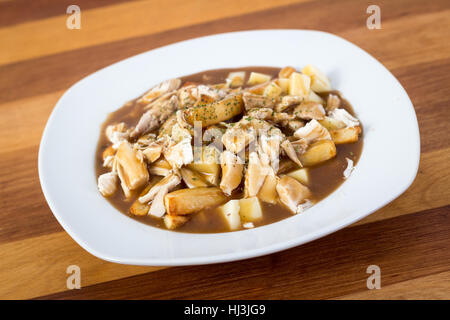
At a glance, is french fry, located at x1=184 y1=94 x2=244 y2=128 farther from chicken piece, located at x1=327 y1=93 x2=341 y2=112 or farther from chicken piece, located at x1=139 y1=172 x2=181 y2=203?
chicken piece, located at x1=327 y1=93 x2=341 y2=112

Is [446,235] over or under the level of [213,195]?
under

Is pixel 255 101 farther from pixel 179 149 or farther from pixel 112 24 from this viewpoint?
pixel 112 24

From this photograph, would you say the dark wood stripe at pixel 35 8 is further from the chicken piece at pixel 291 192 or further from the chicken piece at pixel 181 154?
the chicken piece at pixel 291 192

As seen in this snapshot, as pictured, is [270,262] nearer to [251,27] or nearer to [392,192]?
[392,192]

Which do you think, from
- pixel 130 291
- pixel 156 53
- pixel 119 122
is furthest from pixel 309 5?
pixel 130 291

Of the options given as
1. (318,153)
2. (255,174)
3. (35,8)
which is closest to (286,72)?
(318,153)

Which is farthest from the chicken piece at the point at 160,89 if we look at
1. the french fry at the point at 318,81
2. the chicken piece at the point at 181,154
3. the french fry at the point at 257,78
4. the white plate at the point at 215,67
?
the french fry at the point at 318,81

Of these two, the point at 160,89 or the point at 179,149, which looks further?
the point at 160,89
